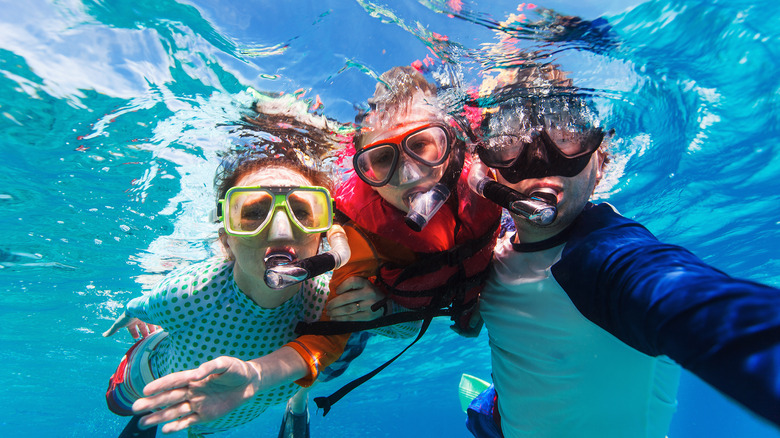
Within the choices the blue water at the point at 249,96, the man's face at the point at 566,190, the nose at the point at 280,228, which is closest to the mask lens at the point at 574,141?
the man's face at the point at 566,190

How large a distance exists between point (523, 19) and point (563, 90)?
1.25 m

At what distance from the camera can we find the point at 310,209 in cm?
357

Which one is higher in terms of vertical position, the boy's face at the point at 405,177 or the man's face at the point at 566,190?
the boy's face at the point at 405,177

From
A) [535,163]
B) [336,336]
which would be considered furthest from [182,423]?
[535,163]

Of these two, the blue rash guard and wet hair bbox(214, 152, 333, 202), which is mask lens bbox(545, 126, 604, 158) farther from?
wet hair bbox(214, 152, 333, 202)

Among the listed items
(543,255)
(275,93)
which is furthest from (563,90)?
(275,93)

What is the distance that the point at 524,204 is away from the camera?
8.94 ft

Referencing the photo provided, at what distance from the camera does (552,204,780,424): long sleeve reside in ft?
3.58

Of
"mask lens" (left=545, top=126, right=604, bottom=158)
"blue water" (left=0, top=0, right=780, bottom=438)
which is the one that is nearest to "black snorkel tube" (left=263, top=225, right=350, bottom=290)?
"mask lens" (left=545, top=126, right=604, bottom=158)

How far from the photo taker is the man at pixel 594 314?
123cm

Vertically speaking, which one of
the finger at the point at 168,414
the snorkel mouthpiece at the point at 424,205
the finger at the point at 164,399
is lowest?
the finger at the point at 168,414

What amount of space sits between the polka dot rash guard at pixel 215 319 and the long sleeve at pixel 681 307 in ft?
10.1

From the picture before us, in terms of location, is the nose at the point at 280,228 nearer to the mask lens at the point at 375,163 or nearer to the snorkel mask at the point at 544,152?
the mask lens at the point at 375,163

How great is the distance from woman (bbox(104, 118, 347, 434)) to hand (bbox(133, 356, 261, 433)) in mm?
363
